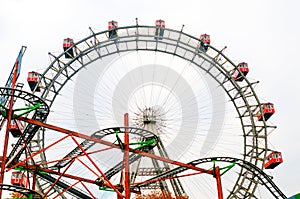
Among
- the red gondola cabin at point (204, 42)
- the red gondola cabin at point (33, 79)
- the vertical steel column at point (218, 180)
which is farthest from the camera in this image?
the red gondola cabin at point (204, 42)

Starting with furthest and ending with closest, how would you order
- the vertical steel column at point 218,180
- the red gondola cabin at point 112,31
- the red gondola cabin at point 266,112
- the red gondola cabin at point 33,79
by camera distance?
the red gondola cabin at point 266,112
the red gondola cabin at point 112,31
the red gondola cabin at point 33,79
the vertical steel column at point 218,180

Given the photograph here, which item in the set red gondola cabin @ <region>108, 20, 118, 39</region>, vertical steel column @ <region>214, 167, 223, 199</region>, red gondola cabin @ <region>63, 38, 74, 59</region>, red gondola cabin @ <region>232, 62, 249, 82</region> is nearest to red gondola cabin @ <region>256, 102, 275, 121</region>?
red gondola cabin @ <region>232, 62, 249, 82</region>

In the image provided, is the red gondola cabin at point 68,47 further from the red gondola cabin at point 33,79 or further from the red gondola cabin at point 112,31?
the red gondola cabin at point 112,31

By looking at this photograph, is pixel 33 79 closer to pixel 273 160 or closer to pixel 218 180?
pixel 218 180

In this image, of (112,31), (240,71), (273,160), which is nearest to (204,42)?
(240,71)

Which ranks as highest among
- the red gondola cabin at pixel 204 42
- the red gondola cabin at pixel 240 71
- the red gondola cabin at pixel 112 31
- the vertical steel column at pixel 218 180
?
the red gondola cabin at pixel 112 31

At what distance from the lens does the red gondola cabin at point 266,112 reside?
37.9m

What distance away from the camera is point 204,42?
125 feet

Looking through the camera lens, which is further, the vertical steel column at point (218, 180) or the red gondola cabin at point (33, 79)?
the red gondola cabin at point (33, 79)

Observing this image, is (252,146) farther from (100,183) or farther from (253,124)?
(100,183)

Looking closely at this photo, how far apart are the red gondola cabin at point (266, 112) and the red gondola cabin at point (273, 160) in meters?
3.94

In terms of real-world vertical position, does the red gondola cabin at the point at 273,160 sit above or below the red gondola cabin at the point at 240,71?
below

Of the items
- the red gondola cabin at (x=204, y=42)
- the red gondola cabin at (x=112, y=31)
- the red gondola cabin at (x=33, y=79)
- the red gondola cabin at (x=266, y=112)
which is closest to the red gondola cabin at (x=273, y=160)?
the red gondola cabin at (x=266, y=112)

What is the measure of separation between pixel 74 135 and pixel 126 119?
4.77 m
